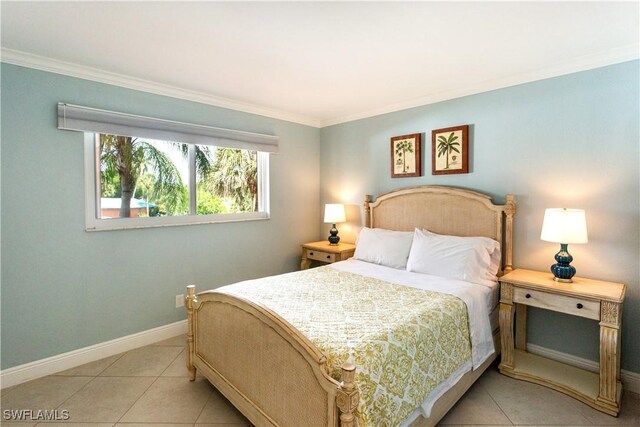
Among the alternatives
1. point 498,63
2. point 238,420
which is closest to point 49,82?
point 238,420

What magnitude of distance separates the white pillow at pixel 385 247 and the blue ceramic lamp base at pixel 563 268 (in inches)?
43.9

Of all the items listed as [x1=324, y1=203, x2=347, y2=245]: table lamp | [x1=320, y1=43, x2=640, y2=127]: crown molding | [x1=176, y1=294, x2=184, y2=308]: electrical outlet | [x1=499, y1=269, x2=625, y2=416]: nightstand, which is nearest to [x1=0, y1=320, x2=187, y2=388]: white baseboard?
[x1=176, y1=294, x2=184, y2=308]: electrical outlet

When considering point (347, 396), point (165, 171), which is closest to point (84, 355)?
point (165, 171)

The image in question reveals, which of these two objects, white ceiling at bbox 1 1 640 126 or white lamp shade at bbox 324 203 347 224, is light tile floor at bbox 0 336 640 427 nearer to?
white lamp shade at bbox 324 203 347 224

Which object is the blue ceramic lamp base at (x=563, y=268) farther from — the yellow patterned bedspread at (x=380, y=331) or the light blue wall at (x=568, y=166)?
the yellow patterned bedspread at (x=380, y=331)

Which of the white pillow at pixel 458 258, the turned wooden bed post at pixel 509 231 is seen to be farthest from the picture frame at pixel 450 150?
the white pillow at pixel 458 258

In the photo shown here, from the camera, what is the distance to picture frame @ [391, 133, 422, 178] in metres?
3.29

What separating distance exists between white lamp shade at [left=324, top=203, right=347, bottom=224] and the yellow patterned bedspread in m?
1.35

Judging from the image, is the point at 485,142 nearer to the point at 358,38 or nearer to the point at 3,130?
the point at 358,38

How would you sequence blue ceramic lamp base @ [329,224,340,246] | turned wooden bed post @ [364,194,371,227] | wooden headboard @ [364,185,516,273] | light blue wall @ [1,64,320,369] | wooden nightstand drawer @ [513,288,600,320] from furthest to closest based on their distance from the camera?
blue ceramic lamp base @ [329,224,340,246] < turned wooden bed post @ [364,194,371,227] < wooden headboard @ [364,185,516,273] < light blue wall @ [1,64,320,369] < wooden nightstand drawer @ [513,288,600,320]

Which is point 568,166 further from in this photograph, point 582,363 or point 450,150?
point 582,363

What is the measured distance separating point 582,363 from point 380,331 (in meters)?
1.96

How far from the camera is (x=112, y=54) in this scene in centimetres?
228

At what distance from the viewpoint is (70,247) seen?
2.50m
